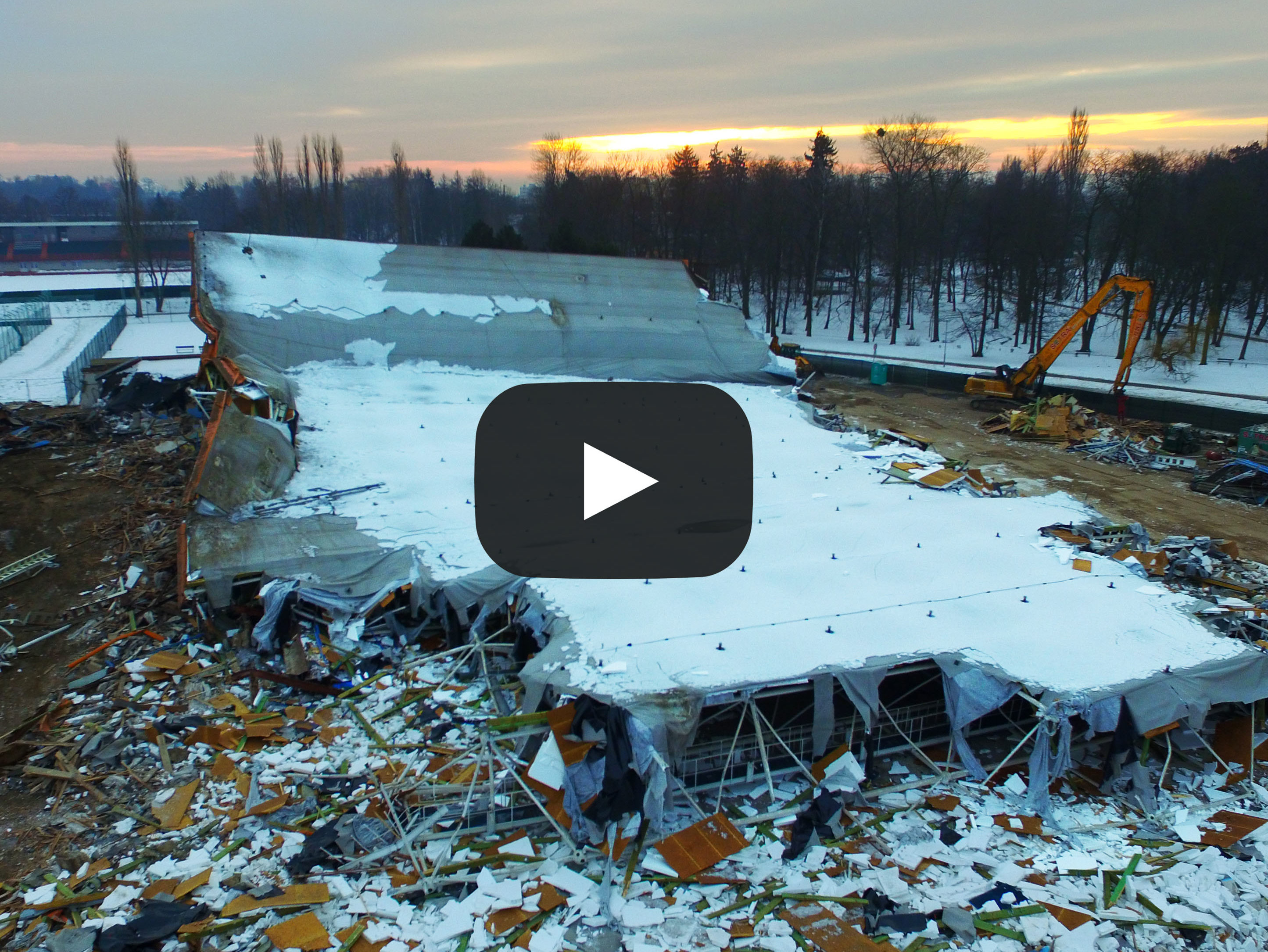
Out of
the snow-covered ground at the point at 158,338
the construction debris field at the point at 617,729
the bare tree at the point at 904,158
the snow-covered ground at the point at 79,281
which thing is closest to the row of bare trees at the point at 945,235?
the bare tree at the point at 904,158

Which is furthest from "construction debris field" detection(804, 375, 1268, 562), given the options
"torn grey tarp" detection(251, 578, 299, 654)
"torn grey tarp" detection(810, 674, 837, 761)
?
"torn grey tarp" detection(251, 578, 299, 654)

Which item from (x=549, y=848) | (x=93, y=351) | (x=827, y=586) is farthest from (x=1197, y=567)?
(x=93, y=351)

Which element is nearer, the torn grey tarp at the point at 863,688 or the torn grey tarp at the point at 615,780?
the torn grey tarp at the point at 615,780

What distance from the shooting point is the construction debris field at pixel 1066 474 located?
1528 cm

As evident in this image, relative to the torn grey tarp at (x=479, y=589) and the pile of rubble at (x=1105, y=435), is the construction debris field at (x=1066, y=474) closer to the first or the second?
the pile of rubble at (x=1105, y=435)

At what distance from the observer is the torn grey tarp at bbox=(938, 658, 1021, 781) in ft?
24.3

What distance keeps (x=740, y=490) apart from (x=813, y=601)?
4.00 meters

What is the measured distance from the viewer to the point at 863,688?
7.32 metres

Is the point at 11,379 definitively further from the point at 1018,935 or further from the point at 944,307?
the point at 944,307

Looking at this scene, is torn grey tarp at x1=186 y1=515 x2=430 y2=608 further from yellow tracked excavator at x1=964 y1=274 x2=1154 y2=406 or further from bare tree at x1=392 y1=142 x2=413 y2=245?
bare tree at x1=392 y1=142 x2=413 y2=245

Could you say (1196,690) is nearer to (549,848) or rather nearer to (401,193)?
(549,848)

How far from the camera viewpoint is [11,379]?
2683 cm

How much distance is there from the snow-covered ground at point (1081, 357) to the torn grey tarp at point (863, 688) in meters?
21.2

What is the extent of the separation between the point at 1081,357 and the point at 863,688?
30742 millimetres
